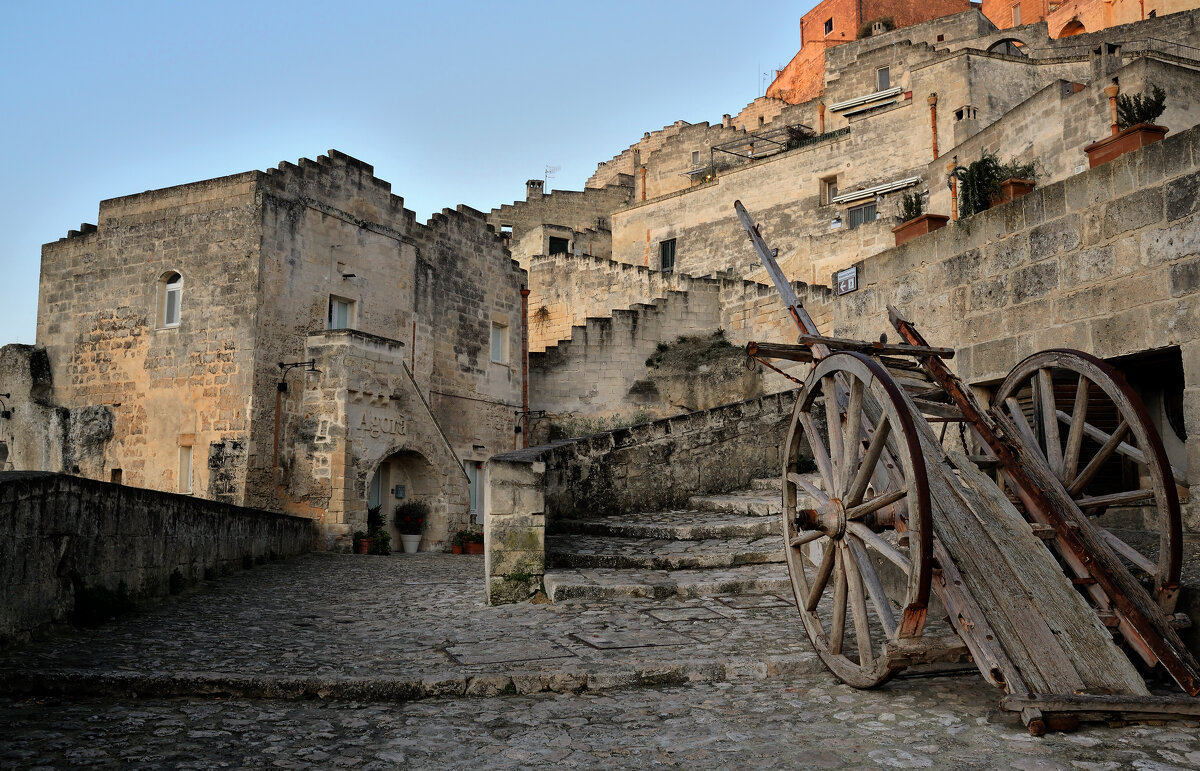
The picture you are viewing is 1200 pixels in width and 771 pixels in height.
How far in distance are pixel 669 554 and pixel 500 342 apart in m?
13.9

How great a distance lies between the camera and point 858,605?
4203mm

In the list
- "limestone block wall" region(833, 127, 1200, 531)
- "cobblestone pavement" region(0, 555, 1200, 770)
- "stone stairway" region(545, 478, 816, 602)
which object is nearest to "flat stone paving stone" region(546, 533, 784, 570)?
"stone stairway" region(545, 478, 816, 602)

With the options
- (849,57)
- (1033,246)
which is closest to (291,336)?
(1033,246)

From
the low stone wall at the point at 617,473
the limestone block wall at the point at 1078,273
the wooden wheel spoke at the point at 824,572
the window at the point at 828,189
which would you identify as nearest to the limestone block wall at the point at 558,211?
the window at the point at 828,189

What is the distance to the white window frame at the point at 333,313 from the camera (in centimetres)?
1738

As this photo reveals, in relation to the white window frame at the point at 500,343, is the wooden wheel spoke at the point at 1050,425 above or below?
below

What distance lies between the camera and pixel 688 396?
72.6 ft

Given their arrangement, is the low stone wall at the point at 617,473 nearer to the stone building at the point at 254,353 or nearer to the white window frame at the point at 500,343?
the stone building at the point at 254,353

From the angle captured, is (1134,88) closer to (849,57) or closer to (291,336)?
(291,336)

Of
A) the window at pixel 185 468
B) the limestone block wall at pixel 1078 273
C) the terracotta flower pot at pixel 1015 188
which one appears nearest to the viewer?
the limestone block wall at pixel 1078 273

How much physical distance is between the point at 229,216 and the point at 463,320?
552 cm

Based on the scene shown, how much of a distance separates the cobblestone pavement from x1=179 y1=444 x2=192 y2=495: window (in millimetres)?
9761

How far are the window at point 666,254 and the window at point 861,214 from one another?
22.3 feet

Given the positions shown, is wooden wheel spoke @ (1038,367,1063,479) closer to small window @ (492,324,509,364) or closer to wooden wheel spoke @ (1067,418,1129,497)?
wooden wheel spoke @ (1067,418,1129,497)
